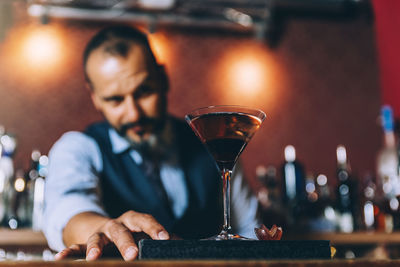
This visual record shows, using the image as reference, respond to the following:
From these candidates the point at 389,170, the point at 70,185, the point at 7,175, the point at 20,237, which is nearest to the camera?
the point at 70,185

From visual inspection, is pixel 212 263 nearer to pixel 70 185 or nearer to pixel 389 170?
pixel 70 185

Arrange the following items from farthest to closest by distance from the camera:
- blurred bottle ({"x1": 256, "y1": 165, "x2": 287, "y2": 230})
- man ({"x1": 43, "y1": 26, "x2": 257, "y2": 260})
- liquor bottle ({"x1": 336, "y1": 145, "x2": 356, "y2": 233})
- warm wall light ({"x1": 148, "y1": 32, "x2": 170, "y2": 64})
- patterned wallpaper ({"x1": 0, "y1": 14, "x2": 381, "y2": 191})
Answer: warm wall light ({"x1": 148, "y1": 32, "x2": 170, "y2": 64}) → patterned wallpaper ({"x1": 0, "y1": 14, "x2": 381, "y2": 191}) → liquor bottle ({"x1": 336, "y1": 145, "x2": 356, "y2": 233}) → blurred bottle ({"x1": 256, "y1": 165, "x2": 287, "y2": 230}) → man ({"x1": 43, "y1": 26, "x2": 257, "y2": 260})

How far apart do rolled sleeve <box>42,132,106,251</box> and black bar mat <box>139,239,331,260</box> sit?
0.77 meters

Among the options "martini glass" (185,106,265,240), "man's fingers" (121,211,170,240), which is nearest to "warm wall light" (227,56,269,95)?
"martini glass" (185,106,265,240)

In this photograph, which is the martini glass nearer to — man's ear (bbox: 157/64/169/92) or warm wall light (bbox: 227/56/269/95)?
man's ear (bbox: 157/64/169/92)

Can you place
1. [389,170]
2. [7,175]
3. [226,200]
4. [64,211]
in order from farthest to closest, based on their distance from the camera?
[389,170]
[7,175]
[64,211]
[226,200]

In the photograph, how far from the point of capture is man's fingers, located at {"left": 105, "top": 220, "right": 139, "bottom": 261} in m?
0.54

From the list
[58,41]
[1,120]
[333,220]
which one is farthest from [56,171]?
[333,220]

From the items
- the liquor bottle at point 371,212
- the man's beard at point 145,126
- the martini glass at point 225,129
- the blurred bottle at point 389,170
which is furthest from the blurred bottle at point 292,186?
the martini glass at point 225,129

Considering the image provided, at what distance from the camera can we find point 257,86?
93.2 inches

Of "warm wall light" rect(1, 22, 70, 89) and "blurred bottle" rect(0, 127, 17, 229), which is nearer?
"blurred bottle" rect(0, 127, 17, 229)

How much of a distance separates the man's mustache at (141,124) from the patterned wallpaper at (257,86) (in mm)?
350

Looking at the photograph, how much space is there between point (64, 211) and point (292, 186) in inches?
47.4

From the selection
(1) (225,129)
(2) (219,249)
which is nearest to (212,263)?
(2) (219,249)
